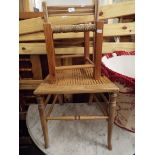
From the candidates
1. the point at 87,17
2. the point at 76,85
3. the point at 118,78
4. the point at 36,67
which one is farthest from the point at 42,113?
the point at 87,17

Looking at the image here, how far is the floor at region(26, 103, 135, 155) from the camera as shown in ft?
3.06

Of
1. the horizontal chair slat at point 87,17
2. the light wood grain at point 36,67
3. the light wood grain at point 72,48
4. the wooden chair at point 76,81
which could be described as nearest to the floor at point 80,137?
the wooden chair at point 76,81

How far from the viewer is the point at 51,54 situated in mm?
822

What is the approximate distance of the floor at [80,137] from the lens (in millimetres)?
933

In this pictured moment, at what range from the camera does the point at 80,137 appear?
1023 mm

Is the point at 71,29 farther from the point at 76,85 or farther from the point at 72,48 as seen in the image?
the point at 72,48

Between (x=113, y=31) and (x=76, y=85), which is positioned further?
(x=113, y=31)

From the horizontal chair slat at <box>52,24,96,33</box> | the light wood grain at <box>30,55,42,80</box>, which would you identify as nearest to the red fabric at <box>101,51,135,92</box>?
the horizontal chair slat at <box>52,24,96,33</box>

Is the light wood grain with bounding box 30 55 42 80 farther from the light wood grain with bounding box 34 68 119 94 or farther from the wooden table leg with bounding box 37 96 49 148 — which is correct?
the wooden table leg with bounding box 37 96 49 148

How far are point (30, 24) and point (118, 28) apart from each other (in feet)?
1.83

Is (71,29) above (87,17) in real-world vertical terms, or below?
below
